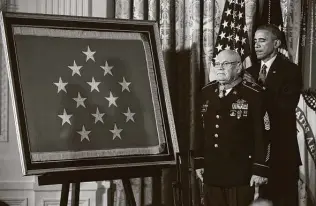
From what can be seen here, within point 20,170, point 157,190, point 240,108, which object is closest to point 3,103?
point 20,170

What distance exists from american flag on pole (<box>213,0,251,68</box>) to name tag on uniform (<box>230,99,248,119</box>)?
1.09ft

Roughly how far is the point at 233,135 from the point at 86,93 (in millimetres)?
878

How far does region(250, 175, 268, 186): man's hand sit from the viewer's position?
2.73 m

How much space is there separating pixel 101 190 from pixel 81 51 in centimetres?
101

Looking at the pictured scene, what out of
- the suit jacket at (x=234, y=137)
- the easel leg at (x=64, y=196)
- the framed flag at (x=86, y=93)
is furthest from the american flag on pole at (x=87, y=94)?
the suit jacket at (x=234, y=137)

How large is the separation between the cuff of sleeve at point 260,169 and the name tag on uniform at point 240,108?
0.94 ft

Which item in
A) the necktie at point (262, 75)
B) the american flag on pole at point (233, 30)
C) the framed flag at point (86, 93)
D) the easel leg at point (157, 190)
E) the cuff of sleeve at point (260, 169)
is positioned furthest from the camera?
the easel leg at point (157, 190)

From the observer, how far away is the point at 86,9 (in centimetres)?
306

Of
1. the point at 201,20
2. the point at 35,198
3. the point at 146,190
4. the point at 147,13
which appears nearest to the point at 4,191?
the point at 35,198

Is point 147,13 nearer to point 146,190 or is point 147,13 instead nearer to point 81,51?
point 81,51

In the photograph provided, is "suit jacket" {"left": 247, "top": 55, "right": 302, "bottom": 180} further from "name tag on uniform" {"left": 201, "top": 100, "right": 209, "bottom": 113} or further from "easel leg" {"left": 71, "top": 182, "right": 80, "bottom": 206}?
"easel leg" {"left": 71, "top": 182, "right": 80, "bottom": 206}

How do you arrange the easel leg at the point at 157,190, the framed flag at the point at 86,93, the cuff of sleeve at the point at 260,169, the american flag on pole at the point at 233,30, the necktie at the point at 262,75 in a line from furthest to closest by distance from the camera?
1. the easel leg at the point at 157,190
2. the american flag on pole at the point at 233,30
3. the necktie at the point at 262,75
4. the cuff of sleeve at the point at 260,169
5. the framed flag at the point at 86,93

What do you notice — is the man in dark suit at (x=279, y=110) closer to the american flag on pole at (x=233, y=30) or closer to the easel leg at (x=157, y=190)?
the american flag on pole at (x=233, y=30)

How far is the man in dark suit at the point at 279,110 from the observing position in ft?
9.14
